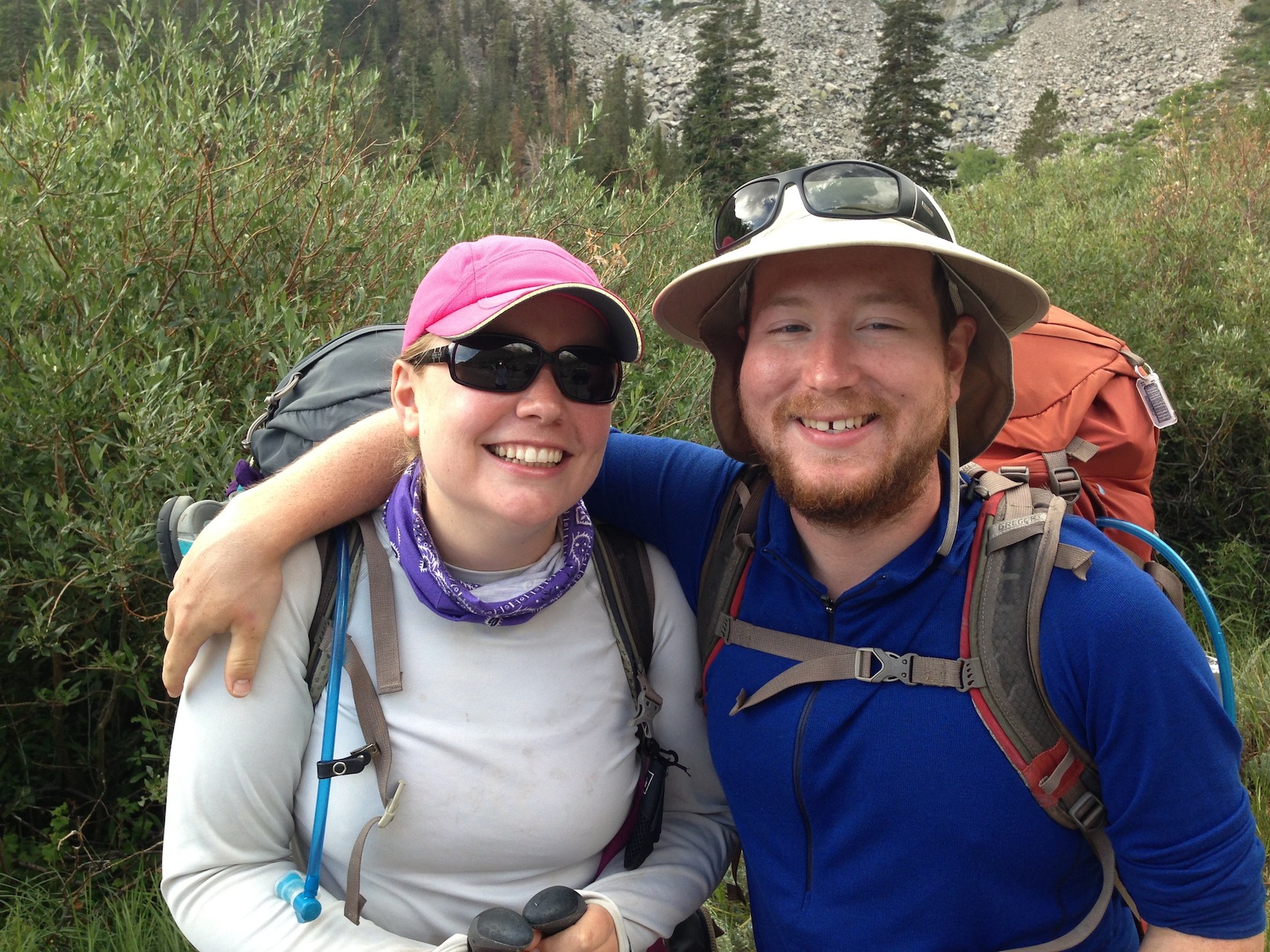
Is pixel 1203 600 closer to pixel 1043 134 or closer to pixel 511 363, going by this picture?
pixel 511 363

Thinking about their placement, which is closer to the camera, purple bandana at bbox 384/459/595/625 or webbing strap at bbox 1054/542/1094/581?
webbing strap at bbox 1054/542/1094/581

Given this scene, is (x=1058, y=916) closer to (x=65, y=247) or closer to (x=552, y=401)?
(x=552, y=401)

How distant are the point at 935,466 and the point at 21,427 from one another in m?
2.89

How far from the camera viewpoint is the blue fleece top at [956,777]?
1515 mm

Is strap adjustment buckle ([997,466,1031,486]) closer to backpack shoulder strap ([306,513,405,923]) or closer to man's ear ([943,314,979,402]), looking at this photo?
man's ear ([943,314,979,402])

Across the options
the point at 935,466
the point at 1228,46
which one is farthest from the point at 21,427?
the point at 1228,46

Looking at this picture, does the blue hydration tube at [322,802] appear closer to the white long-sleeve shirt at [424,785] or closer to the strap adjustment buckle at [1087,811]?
the white long-sleeve shirt at [424,785]

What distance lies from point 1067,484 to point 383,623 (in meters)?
1.59

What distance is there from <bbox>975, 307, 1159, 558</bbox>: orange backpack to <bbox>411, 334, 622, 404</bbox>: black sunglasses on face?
4.70 feet

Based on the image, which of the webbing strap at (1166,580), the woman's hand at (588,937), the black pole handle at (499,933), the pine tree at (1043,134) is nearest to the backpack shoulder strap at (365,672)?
the black pole handle at (499,933)

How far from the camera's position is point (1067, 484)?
2.14 m

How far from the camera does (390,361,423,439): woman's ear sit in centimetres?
178

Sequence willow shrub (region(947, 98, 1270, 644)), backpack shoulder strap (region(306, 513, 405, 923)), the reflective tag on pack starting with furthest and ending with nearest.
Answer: willow shrub (region(947, 98, 1270, 644)) → the reflective tag on pack → backpack shoulder strap (region(306, 513, 405, 923))

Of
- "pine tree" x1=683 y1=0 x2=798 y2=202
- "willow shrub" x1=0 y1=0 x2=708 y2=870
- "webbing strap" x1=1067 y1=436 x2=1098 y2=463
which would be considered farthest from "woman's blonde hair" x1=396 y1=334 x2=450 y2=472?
"pine tree" x1=683 y1=0 x2=798 y2=202
